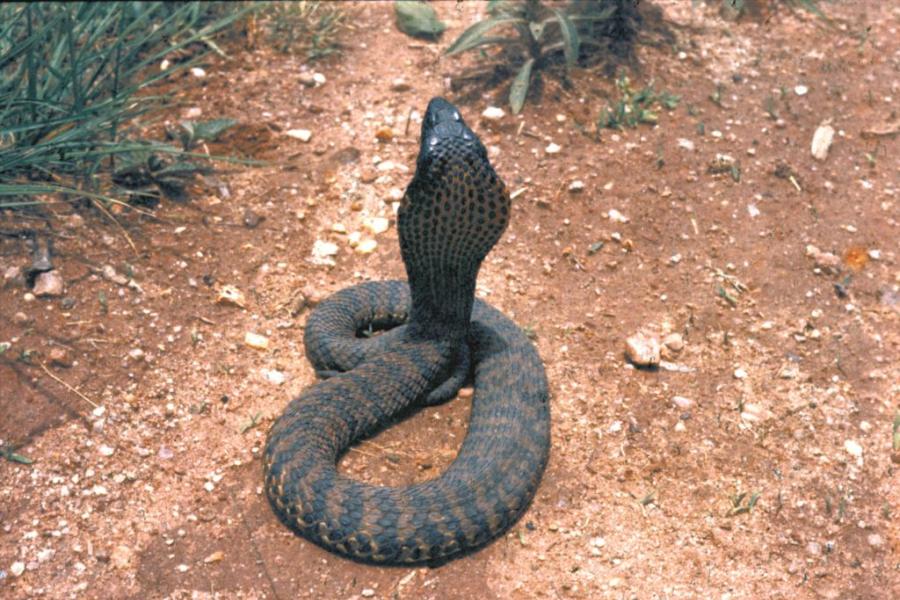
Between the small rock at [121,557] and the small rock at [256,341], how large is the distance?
1275 millimetres

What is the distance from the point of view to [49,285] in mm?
4727

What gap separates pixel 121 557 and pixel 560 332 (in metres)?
2.43

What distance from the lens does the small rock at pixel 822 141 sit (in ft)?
19.6

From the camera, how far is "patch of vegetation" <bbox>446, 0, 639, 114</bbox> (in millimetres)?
6211

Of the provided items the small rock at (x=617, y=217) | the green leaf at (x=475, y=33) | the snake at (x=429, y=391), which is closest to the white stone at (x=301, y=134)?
the green leaf at (x=475, y=33)

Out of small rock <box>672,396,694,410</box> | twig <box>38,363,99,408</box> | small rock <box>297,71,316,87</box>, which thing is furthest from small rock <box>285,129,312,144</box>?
Result: small rock <box>672,396,694,410</box>

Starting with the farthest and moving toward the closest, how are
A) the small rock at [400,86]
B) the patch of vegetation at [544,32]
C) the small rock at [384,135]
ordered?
the small rock at [400,86] < the patch of vegetation at [544,32] < the small rock at [384,135]

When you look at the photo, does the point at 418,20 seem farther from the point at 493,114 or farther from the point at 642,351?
the point at 642,351

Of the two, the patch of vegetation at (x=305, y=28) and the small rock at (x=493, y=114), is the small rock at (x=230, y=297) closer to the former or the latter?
the small rock at (x=493, y=114)

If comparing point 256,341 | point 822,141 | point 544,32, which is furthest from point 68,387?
point 822,141

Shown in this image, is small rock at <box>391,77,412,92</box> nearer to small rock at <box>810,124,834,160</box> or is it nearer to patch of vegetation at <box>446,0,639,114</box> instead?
patch of vegetation at <box>446,0,639,114</box>

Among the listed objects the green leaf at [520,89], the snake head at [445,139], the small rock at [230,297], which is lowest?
the small rock at [230,297]

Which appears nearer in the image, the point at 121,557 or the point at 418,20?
the point at 121,557

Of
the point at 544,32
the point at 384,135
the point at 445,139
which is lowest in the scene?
the point at 384,135
